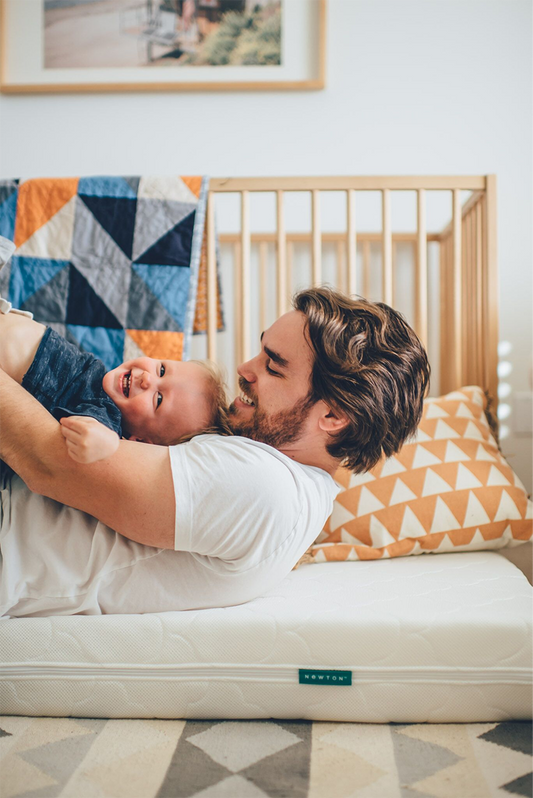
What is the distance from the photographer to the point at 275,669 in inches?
33.9

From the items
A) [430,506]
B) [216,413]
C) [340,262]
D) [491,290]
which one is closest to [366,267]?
[340,262]

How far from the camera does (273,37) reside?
79.5 inches

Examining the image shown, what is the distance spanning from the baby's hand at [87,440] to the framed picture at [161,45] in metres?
1.68

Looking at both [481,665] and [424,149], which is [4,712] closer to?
[481,665]

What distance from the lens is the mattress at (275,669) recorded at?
86 centimetres

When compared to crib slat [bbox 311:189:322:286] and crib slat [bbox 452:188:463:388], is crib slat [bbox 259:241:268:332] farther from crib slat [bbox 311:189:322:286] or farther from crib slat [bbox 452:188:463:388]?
crib slat [bbox 452:188:463:388]

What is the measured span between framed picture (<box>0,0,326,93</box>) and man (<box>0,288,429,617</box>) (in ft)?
4.49

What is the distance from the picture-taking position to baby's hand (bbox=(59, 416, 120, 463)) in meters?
0.73

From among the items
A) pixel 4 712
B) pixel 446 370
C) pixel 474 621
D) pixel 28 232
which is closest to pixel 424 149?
A: pixel 446 370

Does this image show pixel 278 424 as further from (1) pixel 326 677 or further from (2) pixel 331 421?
(1) pixel 326 677

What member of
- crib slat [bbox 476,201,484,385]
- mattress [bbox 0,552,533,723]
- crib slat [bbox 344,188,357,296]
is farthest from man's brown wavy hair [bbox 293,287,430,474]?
crib slat [bbox 476,201,484,385]

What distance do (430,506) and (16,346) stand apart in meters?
0.86

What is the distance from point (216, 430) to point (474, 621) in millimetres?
485

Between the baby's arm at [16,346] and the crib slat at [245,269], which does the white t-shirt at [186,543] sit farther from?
the crib slat at [245,269]
